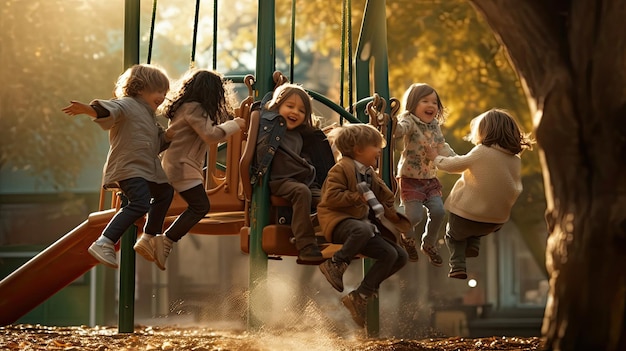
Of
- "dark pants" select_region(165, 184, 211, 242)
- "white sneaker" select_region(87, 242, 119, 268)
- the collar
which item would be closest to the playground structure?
"dark pants" select_region(165, 184, 211, 242)

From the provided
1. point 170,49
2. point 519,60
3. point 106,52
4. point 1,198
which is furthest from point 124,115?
point 1,198

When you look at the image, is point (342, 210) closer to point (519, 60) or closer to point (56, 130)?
point (519, 60)

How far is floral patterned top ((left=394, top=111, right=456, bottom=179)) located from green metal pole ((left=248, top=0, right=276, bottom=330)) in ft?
3.52

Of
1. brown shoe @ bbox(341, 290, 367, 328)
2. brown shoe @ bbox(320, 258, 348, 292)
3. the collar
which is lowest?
brown shoe @ bbox(341, 290, 367, 328)

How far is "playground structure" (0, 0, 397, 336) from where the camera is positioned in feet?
24.0

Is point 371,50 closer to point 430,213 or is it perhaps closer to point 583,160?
point 430,213

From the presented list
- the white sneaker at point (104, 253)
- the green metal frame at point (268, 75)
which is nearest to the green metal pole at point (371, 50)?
the green metal frame at point (268, 75)

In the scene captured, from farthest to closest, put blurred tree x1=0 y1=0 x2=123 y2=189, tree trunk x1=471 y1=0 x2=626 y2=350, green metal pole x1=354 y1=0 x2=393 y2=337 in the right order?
blurred tree x1=0 y1=0 x2=123 y2=189, green metal pole x1=354 y1=0 x2=393 y2=337, tree trunk x1=471 y1=0 x2=626 y2=350

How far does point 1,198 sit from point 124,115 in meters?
23.8

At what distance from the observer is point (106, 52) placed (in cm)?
2153

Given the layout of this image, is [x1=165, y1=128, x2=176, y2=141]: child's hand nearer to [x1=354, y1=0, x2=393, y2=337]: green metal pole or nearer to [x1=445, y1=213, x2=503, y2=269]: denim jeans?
[x1=445, y1=213, x2=503, y2=269]: denim jeans

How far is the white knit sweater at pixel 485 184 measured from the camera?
7691mm

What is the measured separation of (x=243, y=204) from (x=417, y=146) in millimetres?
1317

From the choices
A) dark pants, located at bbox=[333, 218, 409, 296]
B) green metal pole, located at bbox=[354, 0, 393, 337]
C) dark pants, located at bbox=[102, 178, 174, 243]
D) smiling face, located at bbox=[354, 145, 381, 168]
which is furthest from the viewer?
green metal pole, located at bbox=[354, 0, 393, 337]
